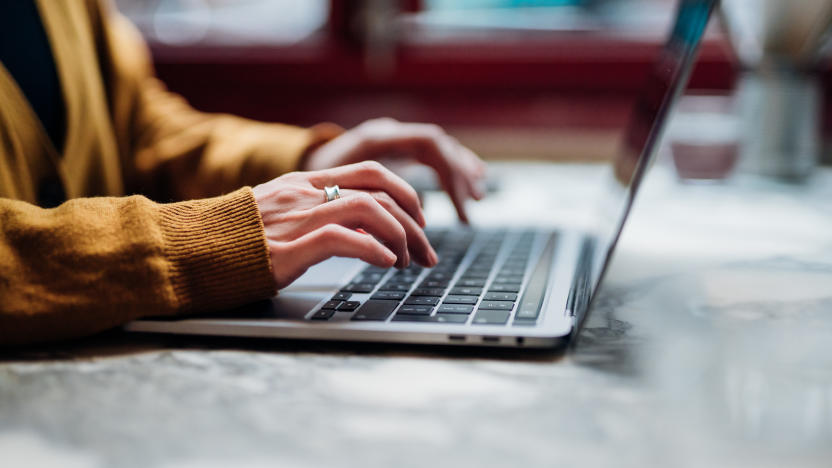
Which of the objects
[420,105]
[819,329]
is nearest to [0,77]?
[819,329]

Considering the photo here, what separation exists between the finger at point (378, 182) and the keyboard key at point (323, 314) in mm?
105

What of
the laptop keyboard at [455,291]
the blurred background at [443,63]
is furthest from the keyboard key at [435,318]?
the blurred background at [443,63]

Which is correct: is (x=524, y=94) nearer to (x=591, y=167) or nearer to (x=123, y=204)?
(x=591, y=167)

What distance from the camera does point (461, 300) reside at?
50 cm

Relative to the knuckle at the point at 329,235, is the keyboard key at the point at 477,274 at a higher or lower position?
lower

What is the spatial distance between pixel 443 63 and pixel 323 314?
1005 mm

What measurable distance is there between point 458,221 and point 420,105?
62 centimetres

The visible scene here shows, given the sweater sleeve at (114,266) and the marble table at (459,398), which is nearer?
the marble table at (459,398)

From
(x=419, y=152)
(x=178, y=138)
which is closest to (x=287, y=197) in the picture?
(x=419, y=152)

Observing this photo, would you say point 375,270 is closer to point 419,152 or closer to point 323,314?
point 323,314

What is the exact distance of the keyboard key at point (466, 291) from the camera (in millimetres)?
518

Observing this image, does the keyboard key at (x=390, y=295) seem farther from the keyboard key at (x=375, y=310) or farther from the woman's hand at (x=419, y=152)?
the woman's hand at (x=419, y=152)

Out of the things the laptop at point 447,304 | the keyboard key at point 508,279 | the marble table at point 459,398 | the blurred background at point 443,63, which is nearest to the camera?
the marble table at point 459,398

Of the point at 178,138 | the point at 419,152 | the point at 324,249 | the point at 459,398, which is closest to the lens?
the point at 459,398
